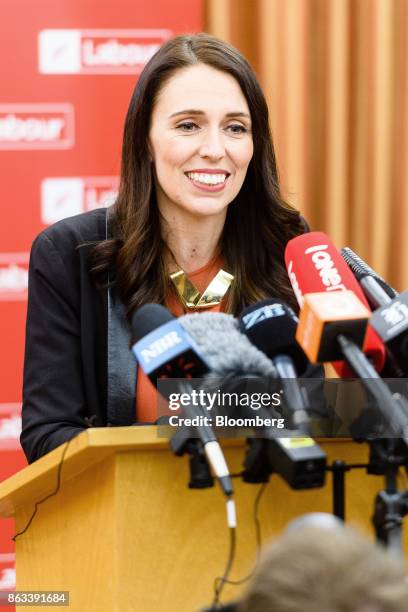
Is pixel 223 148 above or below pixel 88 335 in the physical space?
above

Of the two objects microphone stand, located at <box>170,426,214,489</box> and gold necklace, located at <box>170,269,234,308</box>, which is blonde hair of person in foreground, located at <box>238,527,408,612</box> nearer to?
microphone stand, located at <box>170,426,214,489</box>

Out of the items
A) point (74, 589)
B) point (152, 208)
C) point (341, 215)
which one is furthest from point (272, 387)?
point (341, 215)

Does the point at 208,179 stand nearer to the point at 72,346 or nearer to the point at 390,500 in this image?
Result: the point at 72,346

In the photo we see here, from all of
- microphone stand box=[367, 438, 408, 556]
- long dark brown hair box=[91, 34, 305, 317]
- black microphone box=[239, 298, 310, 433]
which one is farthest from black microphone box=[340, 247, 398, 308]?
long dark brown hair box=[91, 34, 305, 317]

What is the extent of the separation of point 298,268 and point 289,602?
837 millimetres

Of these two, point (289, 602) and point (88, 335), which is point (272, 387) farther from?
point (88, 335)

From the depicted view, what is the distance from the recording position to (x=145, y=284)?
1938 mm

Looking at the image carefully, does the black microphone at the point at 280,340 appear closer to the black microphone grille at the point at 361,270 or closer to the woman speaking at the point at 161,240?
the black microphone grille at the point at 361,270

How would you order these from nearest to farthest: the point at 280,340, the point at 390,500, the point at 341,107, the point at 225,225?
1. the point at 390,500
2. the point at 280,340
3. the point at 225,225
4. the point at 341,107

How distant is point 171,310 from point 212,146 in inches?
12.1

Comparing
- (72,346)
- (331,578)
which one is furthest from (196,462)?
(72,346)

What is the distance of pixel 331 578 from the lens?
22.9 inches

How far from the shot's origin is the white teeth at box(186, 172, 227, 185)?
1951mm

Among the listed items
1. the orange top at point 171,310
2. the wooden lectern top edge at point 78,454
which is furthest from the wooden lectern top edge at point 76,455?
the orange top at point 171,310
